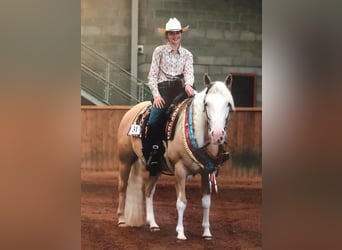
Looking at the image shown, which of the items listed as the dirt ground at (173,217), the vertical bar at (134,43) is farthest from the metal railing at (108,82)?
the dirt ground at (173,217)

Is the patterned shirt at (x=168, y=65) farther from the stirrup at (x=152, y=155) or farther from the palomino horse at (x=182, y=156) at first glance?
the stirrup at (x=152, y=155)

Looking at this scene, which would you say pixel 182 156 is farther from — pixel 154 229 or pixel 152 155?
pixel 154 229

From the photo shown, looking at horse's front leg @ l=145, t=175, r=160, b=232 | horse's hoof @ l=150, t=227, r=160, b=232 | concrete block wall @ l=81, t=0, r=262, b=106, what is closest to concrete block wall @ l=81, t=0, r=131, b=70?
concrete block wall @ l=81, t=0, r=262, b=106

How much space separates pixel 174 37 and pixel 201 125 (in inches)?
11.3

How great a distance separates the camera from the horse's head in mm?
1535

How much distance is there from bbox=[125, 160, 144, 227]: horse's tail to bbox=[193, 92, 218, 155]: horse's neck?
212mm

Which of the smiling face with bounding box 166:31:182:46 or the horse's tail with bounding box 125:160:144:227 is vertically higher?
the smiling face with bounding box 166:31:182:46

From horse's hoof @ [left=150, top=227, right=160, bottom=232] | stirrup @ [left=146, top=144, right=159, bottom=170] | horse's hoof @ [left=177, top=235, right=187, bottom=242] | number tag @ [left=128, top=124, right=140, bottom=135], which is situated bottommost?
horse's hoof @ [left=177, top=235, right=187, bottom=242]

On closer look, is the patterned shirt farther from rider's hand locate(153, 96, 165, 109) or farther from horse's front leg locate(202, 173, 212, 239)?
horse's front leg locate(202, 173, 212, 239)
